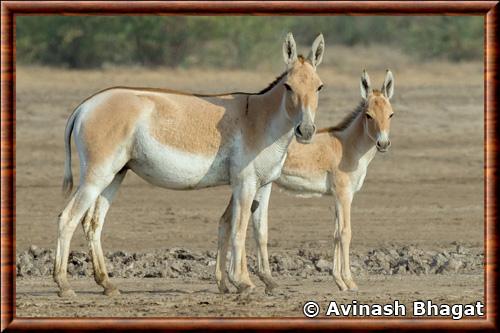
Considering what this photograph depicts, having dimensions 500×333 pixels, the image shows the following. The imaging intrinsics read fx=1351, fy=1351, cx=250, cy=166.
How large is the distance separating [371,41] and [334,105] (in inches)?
440

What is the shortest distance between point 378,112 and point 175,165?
106 inches

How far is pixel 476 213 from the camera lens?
19.2m

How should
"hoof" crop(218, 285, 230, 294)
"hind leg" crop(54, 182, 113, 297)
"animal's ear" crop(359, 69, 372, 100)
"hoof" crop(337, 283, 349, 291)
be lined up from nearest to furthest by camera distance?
1. "hind leg" crop(54, 182, 113, 297)
2. "hoof" crop(218, 285, 230, 294)
3. "hoof" crop(337, 283, 349, 291)
4. "animal's ear" crop(359, 69, 372, 100)

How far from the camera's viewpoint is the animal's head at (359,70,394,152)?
14508 millimetres

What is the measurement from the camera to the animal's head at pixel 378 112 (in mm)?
14508

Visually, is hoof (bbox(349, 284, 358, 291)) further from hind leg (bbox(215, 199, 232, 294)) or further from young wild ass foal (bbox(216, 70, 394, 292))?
hind leg (bbox(215, 199, 232, 294))

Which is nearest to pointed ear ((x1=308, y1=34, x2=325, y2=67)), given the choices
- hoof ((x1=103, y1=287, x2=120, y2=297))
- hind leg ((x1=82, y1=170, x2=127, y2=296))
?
hind leg ((x1=82, y1=170, x2=127, y2=296))

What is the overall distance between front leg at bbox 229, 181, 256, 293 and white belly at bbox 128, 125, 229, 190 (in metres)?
0.25

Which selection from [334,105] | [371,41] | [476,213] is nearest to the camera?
[476,213]

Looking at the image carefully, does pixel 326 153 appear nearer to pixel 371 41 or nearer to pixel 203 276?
pixel 203 276

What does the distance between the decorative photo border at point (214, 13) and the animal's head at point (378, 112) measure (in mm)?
1960

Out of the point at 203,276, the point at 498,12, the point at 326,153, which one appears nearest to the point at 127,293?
the point at 203,276

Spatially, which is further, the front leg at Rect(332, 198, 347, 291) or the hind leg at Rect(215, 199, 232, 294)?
the front leg at Rect(332, 198, 347, 291)

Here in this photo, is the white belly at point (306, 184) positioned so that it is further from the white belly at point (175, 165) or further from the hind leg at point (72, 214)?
the hind leg at point (72, 214)
